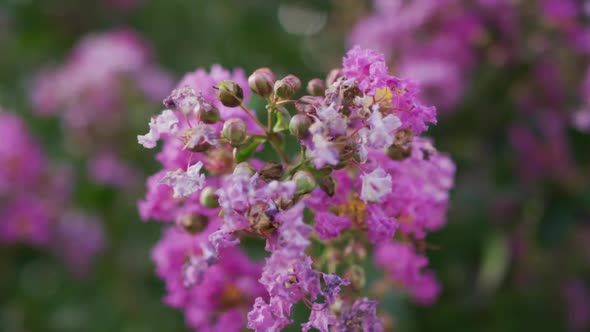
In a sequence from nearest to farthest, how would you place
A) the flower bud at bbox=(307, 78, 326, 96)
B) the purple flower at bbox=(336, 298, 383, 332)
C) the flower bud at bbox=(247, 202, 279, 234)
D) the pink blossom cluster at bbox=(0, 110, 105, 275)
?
the flower bud at bbox=(247, 202, 279, 234) < the purple flower at bbox=(336, 298, 383, 332) < the flower bud at bbox=(307, 78, 326, 96) < the pink blossom cluster at bbox=(0, 110, 105, 275)

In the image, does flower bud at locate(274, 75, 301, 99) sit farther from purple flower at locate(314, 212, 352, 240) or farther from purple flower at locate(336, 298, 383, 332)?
purple flower at locate(336, 298, 383, 332)

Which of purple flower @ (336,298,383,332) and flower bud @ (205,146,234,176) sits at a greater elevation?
flower bud @ (205,146,234,176)

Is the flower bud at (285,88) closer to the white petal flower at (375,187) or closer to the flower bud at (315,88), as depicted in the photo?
the flower bud at (315,88)

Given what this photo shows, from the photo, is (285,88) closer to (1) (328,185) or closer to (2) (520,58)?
(1) (328,185)

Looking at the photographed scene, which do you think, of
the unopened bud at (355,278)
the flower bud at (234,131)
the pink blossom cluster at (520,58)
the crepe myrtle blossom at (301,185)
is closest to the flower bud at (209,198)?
the crepe myrtle blossom at (301,185)

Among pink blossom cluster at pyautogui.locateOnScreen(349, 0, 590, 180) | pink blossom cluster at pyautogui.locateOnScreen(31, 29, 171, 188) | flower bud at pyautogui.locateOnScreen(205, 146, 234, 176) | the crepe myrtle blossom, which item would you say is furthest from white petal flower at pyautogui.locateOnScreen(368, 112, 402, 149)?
pink blossom cluster at pyautogui.locateOnScreen(31, 29, 171, 188)

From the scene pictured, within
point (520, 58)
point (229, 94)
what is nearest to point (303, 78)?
point (520, 58)
